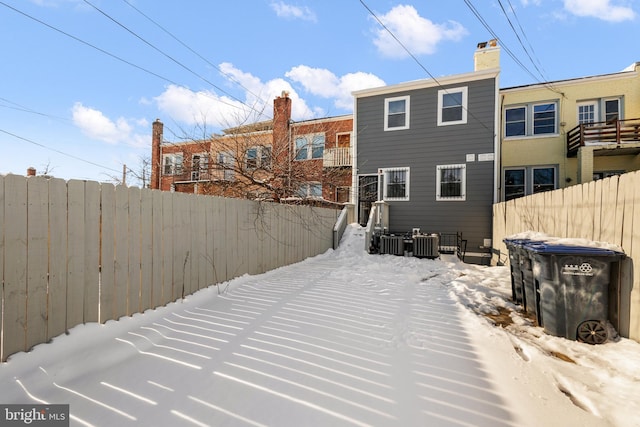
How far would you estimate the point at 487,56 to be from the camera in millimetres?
12359

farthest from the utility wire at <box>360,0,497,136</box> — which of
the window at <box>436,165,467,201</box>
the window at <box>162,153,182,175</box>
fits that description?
the window at <box>162,153,182,175</box>

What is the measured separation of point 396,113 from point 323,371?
40.1 ft

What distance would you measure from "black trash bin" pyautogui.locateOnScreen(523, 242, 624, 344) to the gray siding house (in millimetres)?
8465

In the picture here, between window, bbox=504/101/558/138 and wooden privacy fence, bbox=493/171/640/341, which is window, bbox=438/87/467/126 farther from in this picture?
wooden privacy fence, bbox=493/171/640/341

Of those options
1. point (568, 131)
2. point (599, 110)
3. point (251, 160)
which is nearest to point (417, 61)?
point (251, 160)

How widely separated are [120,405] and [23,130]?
19.6 metres

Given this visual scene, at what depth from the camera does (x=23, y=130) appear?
14695 millimetres

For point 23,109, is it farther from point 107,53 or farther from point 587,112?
point 587,112

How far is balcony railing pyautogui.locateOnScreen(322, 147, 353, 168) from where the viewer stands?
14.7m

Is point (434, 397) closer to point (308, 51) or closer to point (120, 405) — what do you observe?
point (120, 405)

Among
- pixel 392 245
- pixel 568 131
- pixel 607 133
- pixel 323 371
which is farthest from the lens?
pixel 568 131

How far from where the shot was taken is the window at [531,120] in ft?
40.3

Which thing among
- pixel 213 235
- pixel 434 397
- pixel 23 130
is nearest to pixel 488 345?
pixel 434 397

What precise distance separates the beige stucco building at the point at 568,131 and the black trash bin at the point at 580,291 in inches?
405
